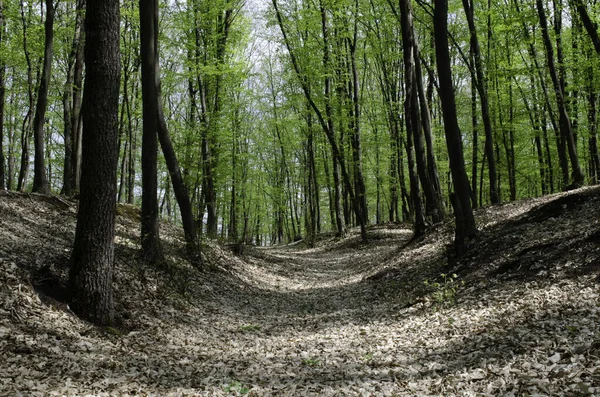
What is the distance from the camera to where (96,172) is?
6020mm

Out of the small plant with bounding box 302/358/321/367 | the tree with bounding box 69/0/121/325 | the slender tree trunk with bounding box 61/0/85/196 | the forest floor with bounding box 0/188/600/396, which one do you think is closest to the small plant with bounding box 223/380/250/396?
the forest floor with bounding box 0/188/600/396

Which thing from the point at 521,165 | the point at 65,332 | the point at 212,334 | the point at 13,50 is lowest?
the point at 212,334

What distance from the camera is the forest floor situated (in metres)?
4.40

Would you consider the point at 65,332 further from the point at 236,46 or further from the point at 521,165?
the point at 521,165

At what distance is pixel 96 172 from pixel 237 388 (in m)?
3.58

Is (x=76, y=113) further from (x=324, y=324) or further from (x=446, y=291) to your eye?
(x=446, y=291)

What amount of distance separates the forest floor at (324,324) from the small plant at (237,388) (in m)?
0.02

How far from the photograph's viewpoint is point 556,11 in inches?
734

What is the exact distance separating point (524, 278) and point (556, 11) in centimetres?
1678

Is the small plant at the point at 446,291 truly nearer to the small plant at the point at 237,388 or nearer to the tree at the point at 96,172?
the small plant at the point at 237,388

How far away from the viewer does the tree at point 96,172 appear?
5961 mm

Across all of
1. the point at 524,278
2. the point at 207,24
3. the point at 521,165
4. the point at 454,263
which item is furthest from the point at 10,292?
the point at 521,165

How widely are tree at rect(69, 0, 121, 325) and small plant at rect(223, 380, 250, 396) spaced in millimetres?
2449

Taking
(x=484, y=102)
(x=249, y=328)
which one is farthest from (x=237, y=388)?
(x=484, y=102)
